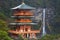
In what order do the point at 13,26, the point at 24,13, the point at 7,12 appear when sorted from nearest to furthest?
the point at 24,13 → the point at 13,26 → the point at 7,12

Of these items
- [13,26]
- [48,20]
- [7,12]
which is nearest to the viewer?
[13,26]

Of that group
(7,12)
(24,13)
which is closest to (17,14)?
(24,13)

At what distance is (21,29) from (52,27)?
8.32 meters

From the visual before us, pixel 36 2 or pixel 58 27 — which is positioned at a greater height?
pixel 36 2

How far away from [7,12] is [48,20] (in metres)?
5.49

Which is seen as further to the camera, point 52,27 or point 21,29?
point 52,27

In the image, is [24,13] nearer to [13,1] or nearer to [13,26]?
[13,26]

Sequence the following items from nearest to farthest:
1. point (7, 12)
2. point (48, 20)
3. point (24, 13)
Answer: point (24, 13) < point (7, 12) < point (48, 20)

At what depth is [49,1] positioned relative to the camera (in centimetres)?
3597

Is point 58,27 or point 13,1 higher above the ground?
point 13,1

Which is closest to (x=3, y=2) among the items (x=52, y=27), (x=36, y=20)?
(x=36, y=20)

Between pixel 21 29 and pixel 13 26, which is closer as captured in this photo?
pixel 21 29

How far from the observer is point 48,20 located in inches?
1355

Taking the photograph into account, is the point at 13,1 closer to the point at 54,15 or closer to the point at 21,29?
the point at 54,15
